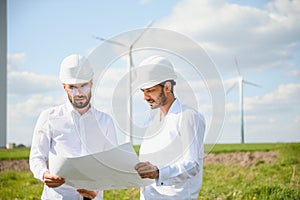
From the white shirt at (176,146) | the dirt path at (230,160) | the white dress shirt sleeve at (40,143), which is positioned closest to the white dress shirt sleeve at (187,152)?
the white shirt at (176,146)

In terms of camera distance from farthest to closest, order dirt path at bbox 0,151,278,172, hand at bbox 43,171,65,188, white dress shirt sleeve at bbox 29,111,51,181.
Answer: dirt path at bbox 0,151,278,172 < white dress shirt sleeve at bbox 29,111,51,181 < hand at bbox 43,171,65,188

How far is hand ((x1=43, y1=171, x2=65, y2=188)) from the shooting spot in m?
2.35

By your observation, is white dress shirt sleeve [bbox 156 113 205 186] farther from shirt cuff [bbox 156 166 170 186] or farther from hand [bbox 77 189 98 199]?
hand [bbox 77 189 98 199]

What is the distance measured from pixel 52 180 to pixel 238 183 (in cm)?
505

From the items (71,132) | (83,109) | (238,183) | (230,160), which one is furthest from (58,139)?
(230,160)

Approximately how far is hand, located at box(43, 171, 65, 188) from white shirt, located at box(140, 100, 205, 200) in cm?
44

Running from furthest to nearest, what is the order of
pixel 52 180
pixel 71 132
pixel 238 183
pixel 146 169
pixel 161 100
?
1. pixel 238 183
2. pixel 71 132
3. pixel 52 180
4. pixel 161 100
5. pixel 146 169

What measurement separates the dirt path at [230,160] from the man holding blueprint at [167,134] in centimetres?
817

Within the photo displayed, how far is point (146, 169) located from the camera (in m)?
2.11

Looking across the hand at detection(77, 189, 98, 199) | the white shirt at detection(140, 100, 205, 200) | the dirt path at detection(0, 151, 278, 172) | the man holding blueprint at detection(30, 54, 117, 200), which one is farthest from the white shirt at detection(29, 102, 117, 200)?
the dirt path at detection(0, 151, 278, 172)

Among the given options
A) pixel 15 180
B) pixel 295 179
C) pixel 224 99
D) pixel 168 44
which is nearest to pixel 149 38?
pixel 168 44

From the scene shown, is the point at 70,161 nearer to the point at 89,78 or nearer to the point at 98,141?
the point at 98,141

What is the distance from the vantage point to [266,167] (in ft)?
29.7

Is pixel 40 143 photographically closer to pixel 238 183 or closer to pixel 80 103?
pixel 80 103
